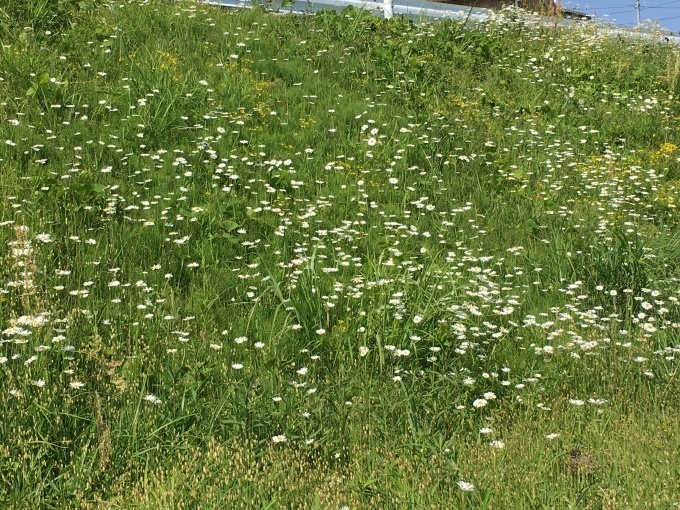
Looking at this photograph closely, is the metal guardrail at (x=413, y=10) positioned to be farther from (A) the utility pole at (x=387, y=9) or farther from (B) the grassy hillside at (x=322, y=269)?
(B) the grassy hillside at (x=322, y=269)

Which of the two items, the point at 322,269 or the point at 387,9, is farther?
the point at 387,9

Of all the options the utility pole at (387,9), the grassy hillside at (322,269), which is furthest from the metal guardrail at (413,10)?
the grassy hillside at (322,269)

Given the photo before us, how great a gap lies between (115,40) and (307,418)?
683cm

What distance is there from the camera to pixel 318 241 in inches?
254

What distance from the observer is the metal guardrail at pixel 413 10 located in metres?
12.1

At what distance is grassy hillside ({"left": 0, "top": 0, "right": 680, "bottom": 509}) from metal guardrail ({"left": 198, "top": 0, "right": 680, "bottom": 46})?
65 cm

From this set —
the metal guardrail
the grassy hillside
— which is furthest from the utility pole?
the grassy hillside

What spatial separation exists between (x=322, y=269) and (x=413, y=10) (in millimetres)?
9796

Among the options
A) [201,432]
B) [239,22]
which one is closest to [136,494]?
[201,432]

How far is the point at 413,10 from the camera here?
1432cm

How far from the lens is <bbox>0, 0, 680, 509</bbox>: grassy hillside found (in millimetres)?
3570

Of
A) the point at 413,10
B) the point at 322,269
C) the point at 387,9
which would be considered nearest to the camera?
the point at 322,269

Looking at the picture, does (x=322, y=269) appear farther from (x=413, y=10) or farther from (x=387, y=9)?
(x=413, y=10)

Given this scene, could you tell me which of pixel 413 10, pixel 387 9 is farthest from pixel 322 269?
pixel 413 10
